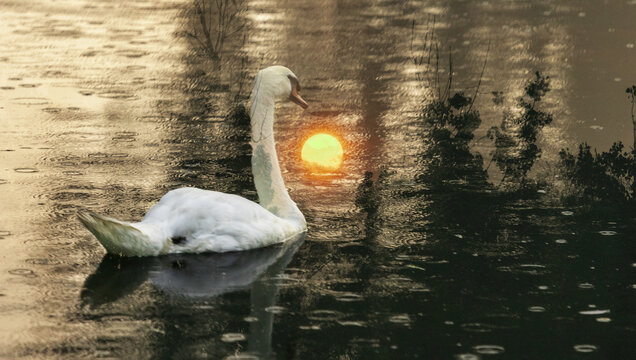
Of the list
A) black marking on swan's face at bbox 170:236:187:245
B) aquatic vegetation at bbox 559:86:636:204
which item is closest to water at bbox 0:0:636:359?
black marking on swan's face at bbox 170:236:187:245

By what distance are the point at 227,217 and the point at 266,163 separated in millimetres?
981

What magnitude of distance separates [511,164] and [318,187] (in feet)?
7.30

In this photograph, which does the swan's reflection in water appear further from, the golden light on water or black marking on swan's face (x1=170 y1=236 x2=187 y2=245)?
the golden light on water

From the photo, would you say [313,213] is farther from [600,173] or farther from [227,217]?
[600,173]

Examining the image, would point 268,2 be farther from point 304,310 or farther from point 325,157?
point 304,310

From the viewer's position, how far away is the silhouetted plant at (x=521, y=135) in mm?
12070

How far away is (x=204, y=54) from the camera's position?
60.1 ft

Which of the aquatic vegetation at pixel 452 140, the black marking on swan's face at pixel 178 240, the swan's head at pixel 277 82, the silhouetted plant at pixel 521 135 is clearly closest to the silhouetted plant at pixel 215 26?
the aquatic vegetation at pixel 452 140

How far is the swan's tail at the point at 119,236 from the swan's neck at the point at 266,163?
136 cm

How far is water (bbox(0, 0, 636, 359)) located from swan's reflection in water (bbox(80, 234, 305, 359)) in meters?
0.02

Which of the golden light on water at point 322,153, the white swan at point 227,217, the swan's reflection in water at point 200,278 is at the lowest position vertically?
the swan's reflection in water at point 200,278

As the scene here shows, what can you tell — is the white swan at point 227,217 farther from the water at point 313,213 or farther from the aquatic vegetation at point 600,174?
the aquatic vegetation at point 600,174

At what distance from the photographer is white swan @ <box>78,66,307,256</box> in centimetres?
873

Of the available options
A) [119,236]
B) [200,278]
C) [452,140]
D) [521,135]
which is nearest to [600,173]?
[521,135]
